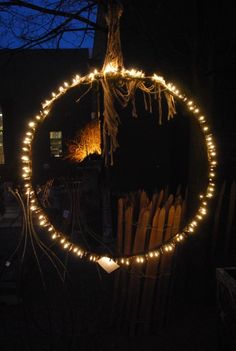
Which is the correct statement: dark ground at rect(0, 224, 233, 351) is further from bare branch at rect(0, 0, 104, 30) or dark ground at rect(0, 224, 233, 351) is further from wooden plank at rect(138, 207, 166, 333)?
bare branch at rect(0, 0, 104, 30)

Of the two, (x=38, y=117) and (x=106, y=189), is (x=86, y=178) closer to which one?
(x=106, y=189)

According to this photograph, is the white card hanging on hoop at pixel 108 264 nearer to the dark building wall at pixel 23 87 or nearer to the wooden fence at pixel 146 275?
the wooden fence at pixel 146 275

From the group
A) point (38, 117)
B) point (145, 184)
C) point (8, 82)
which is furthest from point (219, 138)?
point (8, 82)

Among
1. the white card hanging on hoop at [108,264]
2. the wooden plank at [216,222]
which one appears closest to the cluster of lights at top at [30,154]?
the white card hanging on hoop at [108,264]

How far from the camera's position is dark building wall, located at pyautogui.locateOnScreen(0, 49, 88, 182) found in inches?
790

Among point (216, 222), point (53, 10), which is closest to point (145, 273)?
point (216, 222)

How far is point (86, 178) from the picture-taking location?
34.4ft

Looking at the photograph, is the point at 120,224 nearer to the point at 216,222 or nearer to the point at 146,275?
the point at 146,275

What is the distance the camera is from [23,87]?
2028 cm

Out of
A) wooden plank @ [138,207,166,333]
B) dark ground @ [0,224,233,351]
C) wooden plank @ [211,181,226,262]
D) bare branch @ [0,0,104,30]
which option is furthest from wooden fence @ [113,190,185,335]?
bare branch @ [0,0,104,30]

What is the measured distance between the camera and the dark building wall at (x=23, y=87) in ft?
65.8

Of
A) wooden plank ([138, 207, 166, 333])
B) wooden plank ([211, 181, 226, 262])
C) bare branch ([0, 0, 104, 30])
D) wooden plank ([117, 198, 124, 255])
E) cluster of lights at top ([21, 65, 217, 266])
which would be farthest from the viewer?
bare branch ([0, 0, 104, 30])

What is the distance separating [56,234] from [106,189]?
5.95 m

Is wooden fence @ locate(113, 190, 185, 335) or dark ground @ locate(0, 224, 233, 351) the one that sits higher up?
wooden fence @ locate(113, 190, 185, 335)
